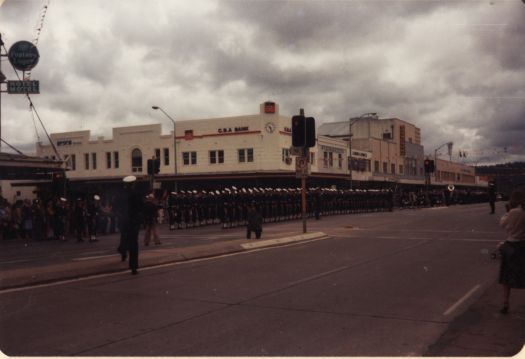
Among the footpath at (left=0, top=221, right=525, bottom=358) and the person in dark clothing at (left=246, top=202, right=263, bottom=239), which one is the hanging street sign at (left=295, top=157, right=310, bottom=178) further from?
the footpath at (left=0, top=221, right=525, bottom=358)

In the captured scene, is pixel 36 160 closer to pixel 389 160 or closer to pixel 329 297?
pixel 329 297

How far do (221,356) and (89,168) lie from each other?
5484 cm

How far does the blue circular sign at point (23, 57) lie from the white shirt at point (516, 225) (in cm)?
1903

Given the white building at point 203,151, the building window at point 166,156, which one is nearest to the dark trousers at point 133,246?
the white building at point 203,151

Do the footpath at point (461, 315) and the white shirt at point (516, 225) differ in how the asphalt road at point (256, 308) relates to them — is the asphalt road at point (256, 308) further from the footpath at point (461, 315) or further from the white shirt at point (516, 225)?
the white shirt at point (516, 225)

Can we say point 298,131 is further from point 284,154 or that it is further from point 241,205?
point 284,154

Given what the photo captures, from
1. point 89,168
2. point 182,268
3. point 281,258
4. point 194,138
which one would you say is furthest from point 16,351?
point 89,168

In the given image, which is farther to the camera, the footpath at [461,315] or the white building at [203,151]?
the white building at [203,151]

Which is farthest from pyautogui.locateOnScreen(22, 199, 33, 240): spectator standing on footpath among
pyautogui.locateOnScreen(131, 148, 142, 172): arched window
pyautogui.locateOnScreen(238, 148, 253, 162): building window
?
pyautogui.locateOnScreen(131, 148, 142, 172): arched window

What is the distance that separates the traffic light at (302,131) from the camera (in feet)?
60.3

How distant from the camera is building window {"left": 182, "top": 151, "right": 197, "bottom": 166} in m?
51.8

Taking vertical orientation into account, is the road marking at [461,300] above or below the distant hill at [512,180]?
below

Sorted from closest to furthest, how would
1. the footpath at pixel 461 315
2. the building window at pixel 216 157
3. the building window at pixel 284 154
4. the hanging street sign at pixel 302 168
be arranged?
the footpath at pixel 461 315 < the hanging street sign at pixel 302 168 < the building window at pixel 284 154 < the building window at pixel 216 157

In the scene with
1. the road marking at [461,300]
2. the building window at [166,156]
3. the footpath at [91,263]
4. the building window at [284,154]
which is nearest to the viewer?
the road marking at [461,300]
